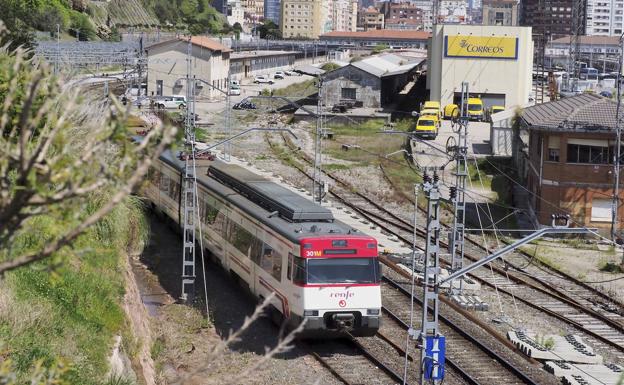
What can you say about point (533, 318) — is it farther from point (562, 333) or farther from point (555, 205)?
point (555, 205)

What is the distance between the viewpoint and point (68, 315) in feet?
49.7

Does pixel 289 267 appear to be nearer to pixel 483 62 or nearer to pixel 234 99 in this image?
pixel 483 62

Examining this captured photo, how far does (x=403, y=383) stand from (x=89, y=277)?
5468mm

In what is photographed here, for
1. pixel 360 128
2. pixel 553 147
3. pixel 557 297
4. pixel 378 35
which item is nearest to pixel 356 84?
pixel 360 128

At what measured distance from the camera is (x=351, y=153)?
152 ft

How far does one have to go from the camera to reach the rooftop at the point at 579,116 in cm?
3158

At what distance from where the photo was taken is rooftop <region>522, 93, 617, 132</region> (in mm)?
31578

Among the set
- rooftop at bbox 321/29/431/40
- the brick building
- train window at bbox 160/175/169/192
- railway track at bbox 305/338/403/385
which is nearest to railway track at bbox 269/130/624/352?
the brick building

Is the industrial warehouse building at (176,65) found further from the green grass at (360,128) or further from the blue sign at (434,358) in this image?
the blue sign at (434,358)

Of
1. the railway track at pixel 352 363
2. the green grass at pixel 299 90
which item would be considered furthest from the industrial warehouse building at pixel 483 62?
the railway track at pixel 352 363

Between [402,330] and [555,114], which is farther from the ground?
[555,114]

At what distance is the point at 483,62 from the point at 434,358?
47095 mm

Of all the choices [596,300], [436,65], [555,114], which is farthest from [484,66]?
[596,300]

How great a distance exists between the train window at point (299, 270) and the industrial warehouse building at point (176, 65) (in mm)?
47425
